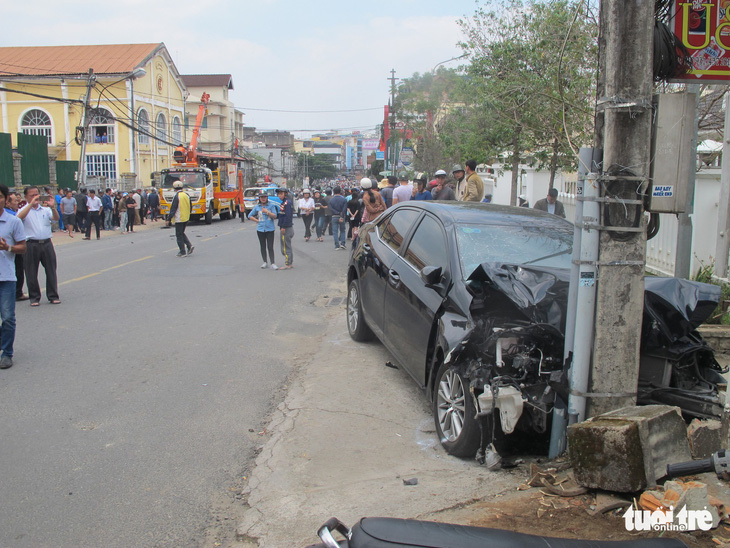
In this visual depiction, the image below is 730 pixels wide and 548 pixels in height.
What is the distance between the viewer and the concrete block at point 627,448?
11.7 ft

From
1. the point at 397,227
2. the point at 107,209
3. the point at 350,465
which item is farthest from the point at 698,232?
the point at 107,209

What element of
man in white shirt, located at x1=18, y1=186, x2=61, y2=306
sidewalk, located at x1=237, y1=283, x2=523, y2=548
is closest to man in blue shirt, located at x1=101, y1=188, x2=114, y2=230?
man in white shirt, located at x1=18, y1=186, x2=61, y2=306

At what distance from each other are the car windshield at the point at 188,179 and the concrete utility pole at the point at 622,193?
30.4 m

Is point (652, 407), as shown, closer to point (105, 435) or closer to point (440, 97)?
point (105, 435)

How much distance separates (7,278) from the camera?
6.74m

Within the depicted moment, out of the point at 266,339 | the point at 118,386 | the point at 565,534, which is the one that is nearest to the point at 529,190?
the point at 266,339

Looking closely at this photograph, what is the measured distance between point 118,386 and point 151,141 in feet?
154

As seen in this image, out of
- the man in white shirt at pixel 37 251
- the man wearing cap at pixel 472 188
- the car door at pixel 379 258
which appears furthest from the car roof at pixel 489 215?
the man in white shirt at pixel 37 251

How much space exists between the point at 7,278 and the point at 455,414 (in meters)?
4.85

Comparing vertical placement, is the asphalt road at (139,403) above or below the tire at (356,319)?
below

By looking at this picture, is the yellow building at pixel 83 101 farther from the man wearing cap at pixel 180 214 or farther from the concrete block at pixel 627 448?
the concrete block at pixel 627 448

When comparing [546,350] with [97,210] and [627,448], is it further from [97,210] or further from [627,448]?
[97,210]

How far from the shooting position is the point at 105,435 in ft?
16.2

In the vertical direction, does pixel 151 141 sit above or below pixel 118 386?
above
